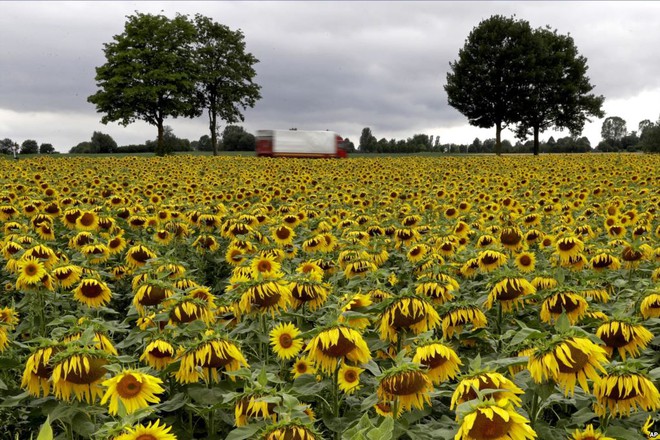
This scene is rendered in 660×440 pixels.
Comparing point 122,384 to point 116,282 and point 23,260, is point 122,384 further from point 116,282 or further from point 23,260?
point 116,282

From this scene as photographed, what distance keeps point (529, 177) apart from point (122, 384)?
17.5m

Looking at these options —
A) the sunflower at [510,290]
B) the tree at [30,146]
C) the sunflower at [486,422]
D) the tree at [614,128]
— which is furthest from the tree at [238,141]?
the tree at [614,128]

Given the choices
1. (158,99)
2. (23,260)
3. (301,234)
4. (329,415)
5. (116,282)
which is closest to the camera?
(329,415)

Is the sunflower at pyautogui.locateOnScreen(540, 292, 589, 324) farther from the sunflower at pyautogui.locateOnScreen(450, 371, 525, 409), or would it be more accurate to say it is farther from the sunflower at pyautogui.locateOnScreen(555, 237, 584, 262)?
the sunflower at pyautogui.locateOnScreen(555, 237, 584, 262)

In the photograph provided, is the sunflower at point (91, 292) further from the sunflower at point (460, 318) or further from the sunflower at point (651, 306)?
the sunflower at point (651, 306)

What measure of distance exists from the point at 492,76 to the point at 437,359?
6535cm

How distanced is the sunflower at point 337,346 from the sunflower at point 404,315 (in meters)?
0.39

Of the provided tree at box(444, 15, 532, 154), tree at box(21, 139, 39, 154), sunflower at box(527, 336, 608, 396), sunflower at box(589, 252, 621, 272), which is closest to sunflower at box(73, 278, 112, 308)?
sunflower at box(527, 336, 608, 396)

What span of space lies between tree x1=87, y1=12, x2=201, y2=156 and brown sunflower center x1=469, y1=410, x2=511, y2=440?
54150 mm

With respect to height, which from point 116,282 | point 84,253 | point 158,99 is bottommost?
point 116,282

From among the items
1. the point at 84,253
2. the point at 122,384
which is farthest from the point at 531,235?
the point at 122,384

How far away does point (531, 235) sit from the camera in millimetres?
7934

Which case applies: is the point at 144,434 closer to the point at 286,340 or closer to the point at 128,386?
the point at 128,386

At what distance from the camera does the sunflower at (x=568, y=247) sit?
6.54 meters
